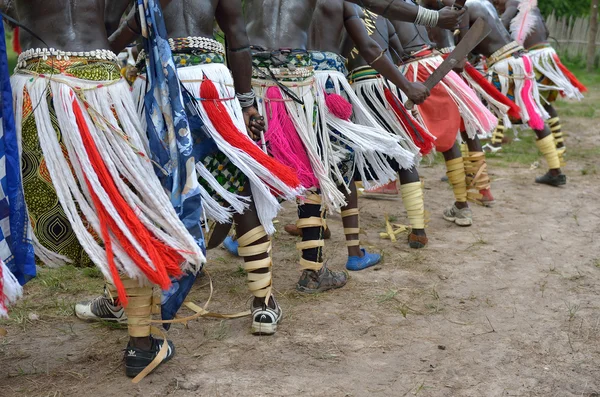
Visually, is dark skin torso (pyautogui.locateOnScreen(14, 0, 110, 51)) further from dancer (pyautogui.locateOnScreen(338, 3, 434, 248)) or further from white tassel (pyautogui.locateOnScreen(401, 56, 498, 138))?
white tassel (pyautogui.locateOnScreen(401, 56, 498, 138))

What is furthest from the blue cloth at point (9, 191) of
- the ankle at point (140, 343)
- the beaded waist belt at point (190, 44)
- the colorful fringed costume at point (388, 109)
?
the colorful fringed costume at point (388, 109)

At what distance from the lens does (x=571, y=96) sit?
6.89 meters

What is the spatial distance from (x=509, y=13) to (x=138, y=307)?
5961mm

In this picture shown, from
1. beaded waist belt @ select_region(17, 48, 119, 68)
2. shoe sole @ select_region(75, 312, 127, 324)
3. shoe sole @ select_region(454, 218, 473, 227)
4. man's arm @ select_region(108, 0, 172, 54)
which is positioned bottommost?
shoe sole @ select_region(454, 218, 473, 227)

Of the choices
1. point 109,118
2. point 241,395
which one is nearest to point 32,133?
point 109,118

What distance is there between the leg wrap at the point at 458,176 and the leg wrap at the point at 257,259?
245 cm

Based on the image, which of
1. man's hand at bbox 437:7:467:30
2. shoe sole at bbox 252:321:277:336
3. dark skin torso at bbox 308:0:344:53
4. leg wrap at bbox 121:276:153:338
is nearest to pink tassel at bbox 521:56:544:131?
man's hand at bbox 437:7:467:30

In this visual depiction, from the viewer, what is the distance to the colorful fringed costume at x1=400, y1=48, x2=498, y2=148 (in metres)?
4.76

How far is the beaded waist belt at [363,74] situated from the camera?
452cm

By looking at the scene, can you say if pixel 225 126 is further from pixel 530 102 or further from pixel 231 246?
pixel 530 102

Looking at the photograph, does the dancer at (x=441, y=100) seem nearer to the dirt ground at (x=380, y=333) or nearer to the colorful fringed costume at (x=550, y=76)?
the dirt ground at (x=380, y=333)

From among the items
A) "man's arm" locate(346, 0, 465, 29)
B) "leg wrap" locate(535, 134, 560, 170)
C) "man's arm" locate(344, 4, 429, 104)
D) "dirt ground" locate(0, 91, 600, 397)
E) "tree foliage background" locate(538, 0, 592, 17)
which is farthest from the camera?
"tree foliage background" locate(538, 0, 592, 17)

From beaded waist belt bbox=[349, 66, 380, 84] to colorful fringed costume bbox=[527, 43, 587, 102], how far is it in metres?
2.83

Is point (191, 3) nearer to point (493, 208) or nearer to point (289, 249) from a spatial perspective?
point (289, 249)
